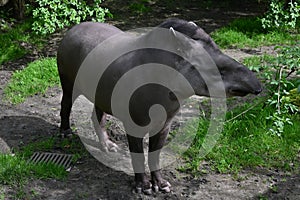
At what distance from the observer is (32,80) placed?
640 centimetres

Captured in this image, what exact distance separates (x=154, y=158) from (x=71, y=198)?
0.77 m

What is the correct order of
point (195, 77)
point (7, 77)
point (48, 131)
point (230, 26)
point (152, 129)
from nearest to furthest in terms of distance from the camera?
point (195, 77), point (152, 129), point (48, 131), point (7, 77), point (230, 26)

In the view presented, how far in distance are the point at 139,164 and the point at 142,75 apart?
80 cm

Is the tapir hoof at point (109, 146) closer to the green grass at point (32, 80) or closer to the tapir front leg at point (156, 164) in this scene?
the tapir front leg at point (156, 164)

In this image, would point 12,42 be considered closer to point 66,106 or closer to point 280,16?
point 66,106

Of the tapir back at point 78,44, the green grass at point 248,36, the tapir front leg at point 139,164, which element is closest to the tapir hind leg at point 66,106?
the tapir back at point 78,44

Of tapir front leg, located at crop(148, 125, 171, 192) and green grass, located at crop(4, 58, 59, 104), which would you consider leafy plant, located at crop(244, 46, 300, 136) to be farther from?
green grass, located at crop(4, 58, 59, 104)

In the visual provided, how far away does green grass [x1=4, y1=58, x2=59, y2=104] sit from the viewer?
19.7 ft

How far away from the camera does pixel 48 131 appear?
5074 millimetres

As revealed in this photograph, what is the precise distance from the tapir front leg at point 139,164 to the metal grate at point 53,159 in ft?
2.58

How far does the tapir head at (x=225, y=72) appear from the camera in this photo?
10.5ft

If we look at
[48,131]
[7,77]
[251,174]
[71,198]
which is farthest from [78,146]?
[7,77]

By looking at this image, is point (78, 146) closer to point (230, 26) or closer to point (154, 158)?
point (154, 158)

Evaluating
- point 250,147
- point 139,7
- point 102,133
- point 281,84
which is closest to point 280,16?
point 281,84
